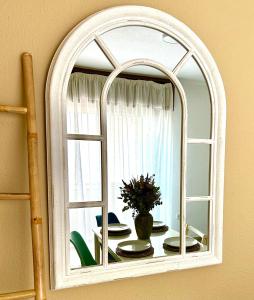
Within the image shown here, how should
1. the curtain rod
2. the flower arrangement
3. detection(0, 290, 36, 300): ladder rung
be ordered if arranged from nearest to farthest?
detection(0, 290, 36, 300): ladder rung, the curtain rod, the flower arrangement

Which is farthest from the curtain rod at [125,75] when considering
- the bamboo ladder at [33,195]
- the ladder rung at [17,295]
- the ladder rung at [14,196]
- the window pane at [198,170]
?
the ladder rung at [17,295]

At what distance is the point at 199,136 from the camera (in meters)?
0.98

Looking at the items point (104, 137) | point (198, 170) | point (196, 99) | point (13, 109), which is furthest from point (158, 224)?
point (13, 109)

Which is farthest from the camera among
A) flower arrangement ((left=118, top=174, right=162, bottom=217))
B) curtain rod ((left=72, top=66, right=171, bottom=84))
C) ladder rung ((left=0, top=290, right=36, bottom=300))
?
flower arrangement ((left=118, top=174, right=162, bottom=217))

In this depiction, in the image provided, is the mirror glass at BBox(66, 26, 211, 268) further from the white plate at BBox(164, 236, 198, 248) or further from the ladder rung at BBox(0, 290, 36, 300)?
the ladder rung at BBox(0, 290, 36, 300)

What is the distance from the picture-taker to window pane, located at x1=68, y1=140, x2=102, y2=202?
2.71 feet

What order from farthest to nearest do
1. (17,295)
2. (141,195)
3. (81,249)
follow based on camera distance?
(141,195), (81,249), (17,295)

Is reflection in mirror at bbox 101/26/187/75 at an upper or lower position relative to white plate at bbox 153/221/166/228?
upper

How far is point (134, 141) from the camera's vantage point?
2.98 feet

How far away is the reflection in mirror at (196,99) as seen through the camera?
0.95 m

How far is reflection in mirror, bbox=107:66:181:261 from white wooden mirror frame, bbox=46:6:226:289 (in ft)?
0.10

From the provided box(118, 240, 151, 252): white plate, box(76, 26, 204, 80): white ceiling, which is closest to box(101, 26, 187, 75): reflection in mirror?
box(76, 26, 204, 80): white ceiling

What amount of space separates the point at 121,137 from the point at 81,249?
1.32 feet

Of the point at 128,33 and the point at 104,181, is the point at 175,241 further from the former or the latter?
the point at 128,33
